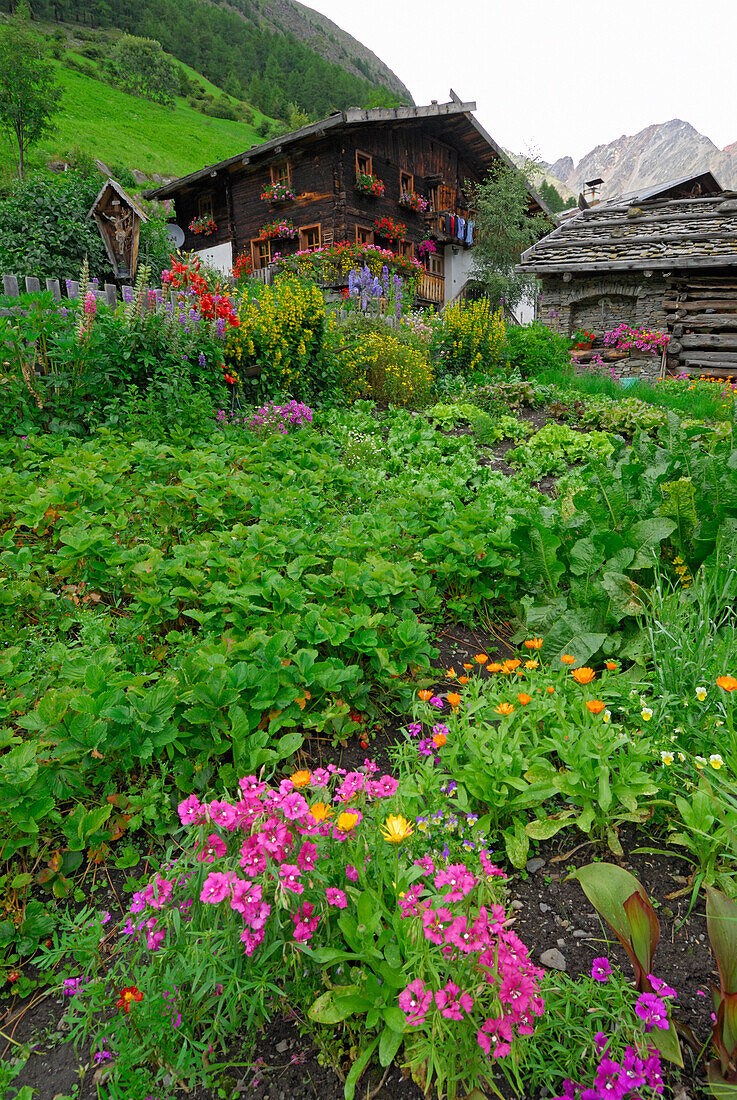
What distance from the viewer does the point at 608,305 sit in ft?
45.2

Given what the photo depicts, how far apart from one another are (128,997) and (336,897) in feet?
1.63

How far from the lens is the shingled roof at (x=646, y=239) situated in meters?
12.3

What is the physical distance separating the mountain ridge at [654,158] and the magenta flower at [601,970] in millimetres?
169415

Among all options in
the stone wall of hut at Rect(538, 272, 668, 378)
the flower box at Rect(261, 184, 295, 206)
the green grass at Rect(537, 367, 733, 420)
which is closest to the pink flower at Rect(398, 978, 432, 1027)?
the green grass at Rect(537, 367, 733, 420)

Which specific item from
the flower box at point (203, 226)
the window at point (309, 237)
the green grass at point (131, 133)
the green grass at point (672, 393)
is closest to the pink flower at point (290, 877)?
the green grass at point (672, 393)

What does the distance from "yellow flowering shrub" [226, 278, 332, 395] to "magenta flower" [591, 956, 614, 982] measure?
5833mm

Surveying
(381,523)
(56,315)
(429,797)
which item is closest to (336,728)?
(429,797)

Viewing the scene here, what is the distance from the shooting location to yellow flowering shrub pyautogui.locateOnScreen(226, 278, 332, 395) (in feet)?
20.1

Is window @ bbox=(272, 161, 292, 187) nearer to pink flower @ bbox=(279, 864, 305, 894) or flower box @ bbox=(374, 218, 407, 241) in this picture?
flower box @ bbox=(374, 218, 407, 241)

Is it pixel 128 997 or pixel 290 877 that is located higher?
pixel 290 877

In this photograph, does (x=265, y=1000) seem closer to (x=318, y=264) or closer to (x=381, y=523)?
(x=381, y=523)

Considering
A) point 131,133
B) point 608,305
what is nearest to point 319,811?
point 608,305

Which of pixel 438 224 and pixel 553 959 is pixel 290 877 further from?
pixel 438 224

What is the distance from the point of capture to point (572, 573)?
2.86 meters
